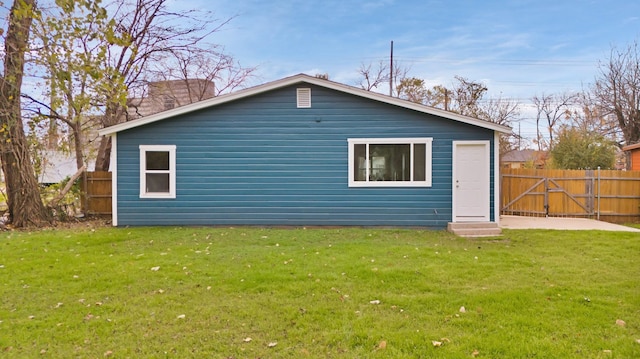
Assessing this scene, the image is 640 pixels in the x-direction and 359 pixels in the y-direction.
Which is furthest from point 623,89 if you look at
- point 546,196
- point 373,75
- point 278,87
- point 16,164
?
point 16,164

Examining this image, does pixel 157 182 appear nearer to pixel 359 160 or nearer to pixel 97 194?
pixel 97 194

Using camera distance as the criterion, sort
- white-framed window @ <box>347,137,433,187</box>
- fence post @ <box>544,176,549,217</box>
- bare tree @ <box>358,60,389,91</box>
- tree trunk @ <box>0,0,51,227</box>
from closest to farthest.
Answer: tree trunk @ <box>0,0,51,227</box>, white-framed window @ <box>347,137,433,187</box>, fence post @ <box>544,176,549,217</box>, bare tree @ <box>358,60,389,91</box>

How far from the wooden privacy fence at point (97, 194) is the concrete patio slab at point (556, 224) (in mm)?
10696

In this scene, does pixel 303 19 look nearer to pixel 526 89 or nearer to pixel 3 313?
pixel 3 313

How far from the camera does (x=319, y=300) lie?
4258 millimetres

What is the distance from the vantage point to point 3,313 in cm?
392

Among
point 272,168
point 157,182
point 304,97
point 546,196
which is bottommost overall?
point 546,196

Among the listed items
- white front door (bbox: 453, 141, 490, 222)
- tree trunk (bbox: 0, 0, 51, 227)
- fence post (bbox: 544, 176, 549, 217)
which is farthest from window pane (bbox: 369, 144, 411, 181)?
tree trunk (bbox: 0, 0, 51, 227)

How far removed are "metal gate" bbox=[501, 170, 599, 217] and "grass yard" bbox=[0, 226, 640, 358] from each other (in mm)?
4811

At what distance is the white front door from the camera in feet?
31.1

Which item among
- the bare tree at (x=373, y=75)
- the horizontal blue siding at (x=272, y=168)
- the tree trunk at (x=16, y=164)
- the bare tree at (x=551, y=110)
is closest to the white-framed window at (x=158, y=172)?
the horizontal blue siding at (x=272, y=168)

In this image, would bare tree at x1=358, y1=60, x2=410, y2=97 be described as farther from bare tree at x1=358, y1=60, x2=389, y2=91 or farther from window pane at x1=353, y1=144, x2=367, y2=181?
window pane at x1=353, y1=144, x2=367, y2=181

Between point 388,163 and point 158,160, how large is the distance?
5.62 meters

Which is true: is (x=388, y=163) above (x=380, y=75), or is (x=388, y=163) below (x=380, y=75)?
below
